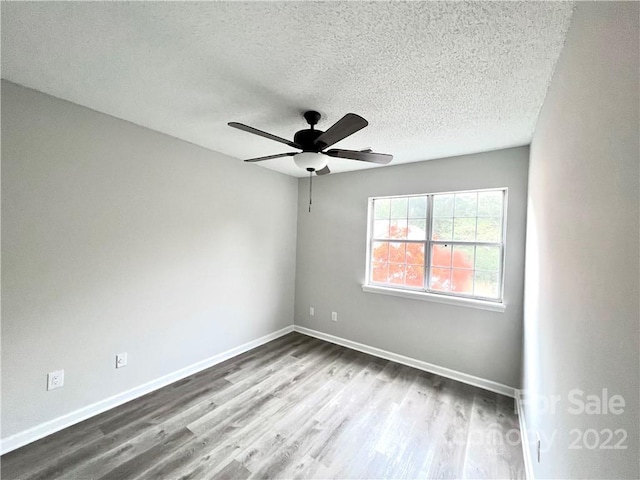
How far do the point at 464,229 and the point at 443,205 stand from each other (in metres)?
0.36

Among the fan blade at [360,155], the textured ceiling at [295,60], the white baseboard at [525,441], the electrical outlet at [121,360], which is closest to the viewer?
the textured ceiling at [295,60]

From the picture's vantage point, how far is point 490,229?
2.77m

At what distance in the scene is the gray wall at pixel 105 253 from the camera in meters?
1.78

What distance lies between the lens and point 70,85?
1758mm

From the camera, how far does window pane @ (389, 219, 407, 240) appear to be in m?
3.31

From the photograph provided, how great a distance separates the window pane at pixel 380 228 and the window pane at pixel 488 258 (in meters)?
1.07

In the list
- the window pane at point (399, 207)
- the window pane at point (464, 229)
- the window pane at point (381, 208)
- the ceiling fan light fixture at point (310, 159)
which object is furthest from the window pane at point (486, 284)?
the ceiling fan light fixture at point (310, 159)

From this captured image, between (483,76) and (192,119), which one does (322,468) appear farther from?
(192,119)

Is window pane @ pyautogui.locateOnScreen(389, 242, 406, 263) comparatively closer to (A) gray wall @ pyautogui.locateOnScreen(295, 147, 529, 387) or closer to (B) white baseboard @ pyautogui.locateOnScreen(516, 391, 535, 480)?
(A) gray wall @ pyautogui.locateOnScreen(295, 147, 529, 387)

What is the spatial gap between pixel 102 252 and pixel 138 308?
595mm

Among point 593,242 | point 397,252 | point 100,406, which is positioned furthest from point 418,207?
point 100,406

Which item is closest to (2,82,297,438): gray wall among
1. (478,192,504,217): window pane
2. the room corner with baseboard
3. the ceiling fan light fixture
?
the room corner with baseboard

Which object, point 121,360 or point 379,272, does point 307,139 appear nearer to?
point 379,272

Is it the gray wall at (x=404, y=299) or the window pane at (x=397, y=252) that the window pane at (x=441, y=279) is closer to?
the gray wall at (x=404, y=299)
